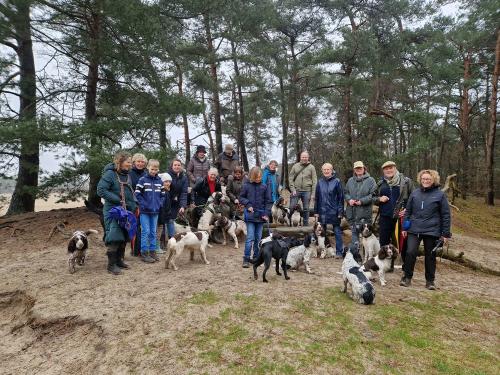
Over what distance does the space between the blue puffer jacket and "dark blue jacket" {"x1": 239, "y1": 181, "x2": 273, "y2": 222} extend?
63.3 inches

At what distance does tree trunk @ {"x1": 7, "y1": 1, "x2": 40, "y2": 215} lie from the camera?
833 centimetres

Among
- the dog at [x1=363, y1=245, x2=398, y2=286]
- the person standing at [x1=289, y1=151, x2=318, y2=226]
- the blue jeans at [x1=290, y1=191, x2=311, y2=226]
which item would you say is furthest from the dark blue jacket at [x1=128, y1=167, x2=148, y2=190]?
the dog at [x1=363, y1=245, x2=398, y2=286]

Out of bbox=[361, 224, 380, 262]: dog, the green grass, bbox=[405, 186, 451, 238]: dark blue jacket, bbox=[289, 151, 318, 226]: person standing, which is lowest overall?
the green grass

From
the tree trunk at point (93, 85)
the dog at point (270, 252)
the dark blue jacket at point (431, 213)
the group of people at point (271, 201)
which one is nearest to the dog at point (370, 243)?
the group of people at point (271, 201)

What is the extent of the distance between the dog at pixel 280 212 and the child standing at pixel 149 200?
3.90 meters

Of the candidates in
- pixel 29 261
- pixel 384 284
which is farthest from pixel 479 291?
pixel 29 261

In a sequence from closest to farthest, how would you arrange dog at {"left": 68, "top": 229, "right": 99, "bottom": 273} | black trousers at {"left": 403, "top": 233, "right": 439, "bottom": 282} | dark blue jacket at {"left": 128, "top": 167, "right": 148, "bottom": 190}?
A: black trousers at {"left": 403, "top": 233, "right": 439, "bottom": 282}, dog at {"left": 68, "top": 229, "right": 99, "bottom": 273}, dark blue jacket at {"left": 128, "top": 167, "right": 148, "bottom": 190}

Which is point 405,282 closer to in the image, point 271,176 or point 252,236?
point 252,236

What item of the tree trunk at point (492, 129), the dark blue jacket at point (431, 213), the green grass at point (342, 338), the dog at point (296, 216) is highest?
the tree trunk at point (492, 129)

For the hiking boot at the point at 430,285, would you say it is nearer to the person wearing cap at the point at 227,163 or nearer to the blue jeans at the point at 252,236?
the blue jeans at the point at 252,236

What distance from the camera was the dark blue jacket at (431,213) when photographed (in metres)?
5.22

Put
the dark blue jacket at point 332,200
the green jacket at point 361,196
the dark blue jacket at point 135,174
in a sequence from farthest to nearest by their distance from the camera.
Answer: the dark blue jacket at point 332,200, the dark blue jacket at point 135,174, the green jacket at point 361,196

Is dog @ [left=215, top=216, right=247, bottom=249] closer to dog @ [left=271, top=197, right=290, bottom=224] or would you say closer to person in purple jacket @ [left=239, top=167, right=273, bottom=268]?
dog @ [left=271, top=197, right=290, bottom=224]

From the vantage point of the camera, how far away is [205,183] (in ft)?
27.8
